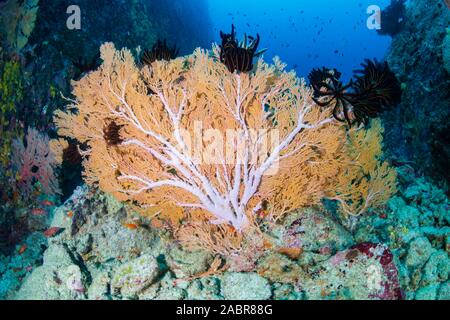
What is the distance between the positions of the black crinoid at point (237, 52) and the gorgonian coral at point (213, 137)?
0.15m

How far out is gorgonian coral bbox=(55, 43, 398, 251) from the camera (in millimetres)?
4230

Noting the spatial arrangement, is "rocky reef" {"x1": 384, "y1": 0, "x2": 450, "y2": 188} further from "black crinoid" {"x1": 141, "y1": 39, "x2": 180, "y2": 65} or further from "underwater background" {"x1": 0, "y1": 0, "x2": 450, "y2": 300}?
"black crinoid" {"x1": 141, "y1": 39, "x2": 180, "y2": 65}

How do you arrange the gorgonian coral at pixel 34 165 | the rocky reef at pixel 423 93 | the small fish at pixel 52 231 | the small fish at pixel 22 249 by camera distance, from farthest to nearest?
the rocky reef at pixel 423 93, the gorgonian coral at pixel 34 165, the small fish at pixel 22 249, the small fish at pixel 52 231

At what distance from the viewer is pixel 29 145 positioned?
6.77m

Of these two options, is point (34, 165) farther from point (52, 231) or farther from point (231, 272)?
point (231, 272)

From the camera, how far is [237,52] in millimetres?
3779

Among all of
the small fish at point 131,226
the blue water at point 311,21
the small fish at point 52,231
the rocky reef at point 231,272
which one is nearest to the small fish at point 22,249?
the rocky reef at point 231,272

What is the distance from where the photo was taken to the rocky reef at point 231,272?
3.80 m

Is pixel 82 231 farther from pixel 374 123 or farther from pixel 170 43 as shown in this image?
pixel 170 43

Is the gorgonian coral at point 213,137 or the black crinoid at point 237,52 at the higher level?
the black crinoid at point 237,52

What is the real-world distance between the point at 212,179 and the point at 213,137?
63cm

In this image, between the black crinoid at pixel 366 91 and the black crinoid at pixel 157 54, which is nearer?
the black crinoid at pixel 366 91

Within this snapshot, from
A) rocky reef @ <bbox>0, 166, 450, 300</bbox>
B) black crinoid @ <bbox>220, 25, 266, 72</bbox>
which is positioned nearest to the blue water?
rocky reef @ <bbox>0, 166, 450, 300</bbox>

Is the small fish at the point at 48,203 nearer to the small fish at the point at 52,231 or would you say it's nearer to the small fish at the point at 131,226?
the small fish at the point at 52,231
